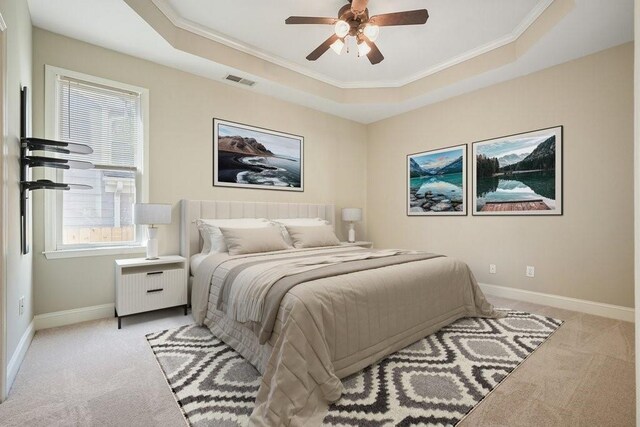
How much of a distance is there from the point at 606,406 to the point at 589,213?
224 cm

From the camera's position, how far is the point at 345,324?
195 cm

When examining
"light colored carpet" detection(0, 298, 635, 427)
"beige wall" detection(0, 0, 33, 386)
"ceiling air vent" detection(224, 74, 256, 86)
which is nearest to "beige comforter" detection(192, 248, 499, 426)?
"light colored carpet" detection(0, 298, 635, 427)

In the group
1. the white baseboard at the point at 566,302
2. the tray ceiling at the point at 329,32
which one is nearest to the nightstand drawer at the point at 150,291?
the tray ceiling at the point at 329,32

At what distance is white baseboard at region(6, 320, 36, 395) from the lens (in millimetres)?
1871

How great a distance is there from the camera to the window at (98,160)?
9.53ft

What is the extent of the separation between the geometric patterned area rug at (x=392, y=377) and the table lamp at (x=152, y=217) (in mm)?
898

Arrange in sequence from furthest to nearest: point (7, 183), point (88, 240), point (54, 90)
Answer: point (88, 240)
point (54, 90)
point (7, 183)

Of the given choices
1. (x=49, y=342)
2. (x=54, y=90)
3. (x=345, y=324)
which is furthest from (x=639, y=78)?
(x=54, y=90)

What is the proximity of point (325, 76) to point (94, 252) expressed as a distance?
11.6ft

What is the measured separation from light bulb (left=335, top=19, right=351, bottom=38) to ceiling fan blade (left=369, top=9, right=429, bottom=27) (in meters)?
0.20

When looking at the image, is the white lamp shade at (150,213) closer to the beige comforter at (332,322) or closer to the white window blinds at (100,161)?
the white window blinds at (100,161)

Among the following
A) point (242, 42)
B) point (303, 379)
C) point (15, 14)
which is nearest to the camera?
point (303, 379)

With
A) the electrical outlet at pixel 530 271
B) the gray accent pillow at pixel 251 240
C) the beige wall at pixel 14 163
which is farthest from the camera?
the electrical outlet at pixel 530 271

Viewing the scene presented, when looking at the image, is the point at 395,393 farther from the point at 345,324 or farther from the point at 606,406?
the point at 606,406
